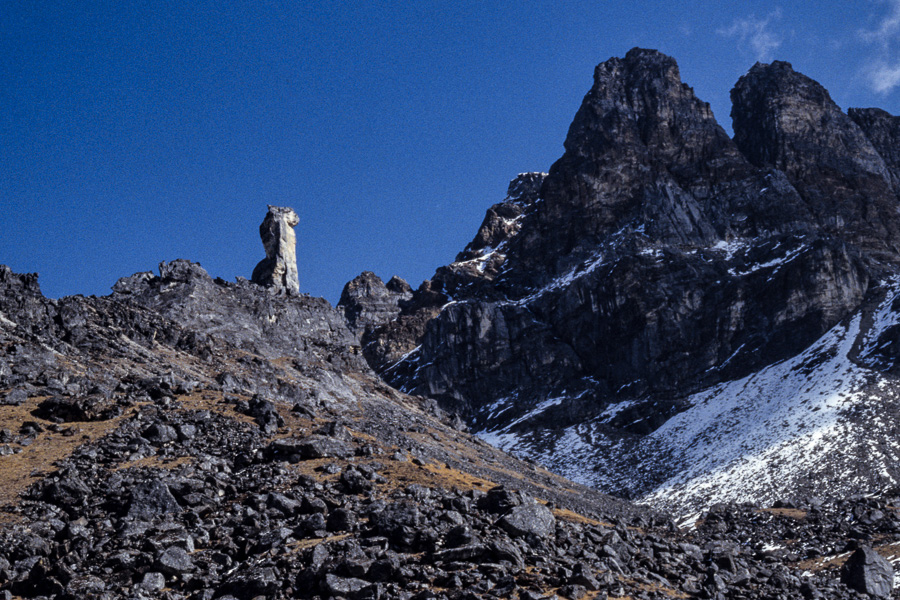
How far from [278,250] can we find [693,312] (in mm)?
79840

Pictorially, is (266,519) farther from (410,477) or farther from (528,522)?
(528,522)

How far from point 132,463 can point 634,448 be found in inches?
3477

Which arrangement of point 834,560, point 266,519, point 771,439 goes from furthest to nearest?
point 771,439
point 834,560
point 266,519

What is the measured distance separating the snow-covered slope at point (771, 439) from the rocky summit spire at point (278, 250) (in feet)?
154

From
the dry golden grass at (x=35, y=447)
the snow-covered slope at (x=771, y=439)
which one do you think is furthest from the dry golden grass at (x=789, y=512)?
the dry golden grass at (x=35, y=447)

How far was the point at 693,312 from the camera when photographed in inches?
5487

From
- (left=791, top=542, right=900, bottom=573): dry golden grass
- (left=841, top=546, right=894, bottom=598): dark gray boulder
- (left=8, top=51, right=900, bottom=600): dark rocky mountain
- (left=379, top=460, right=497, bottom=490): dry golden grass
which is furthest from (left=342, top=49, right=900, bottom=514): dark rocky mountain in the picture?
(left=379, top=460, right=497, bottom=490): dry golden grass

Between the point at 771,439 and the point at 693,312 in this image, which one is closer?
the point at 771,439

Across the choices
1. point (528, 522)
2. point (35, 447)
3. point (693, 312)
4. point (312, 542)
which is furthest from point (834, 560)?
point (693, 312)

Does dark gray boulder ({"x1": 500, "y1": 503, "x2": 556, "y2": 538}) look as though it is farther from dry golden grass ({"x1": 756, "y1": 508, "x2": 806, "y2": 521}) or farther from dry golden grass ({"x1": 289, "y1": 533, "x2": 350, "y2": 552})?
A: dry golden grass ({"x1": 756, "y1": 508, "x2": 806, "y2": 521})

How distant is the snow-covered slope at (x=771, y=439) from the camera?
71.8 meters

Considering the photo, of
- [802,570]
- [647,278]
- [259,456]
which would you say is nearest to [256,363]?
[259,456]

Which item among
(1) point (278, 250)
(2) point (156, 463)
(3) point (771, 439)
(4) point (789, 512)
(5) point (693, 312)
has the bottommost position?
(4) point (789, 512)

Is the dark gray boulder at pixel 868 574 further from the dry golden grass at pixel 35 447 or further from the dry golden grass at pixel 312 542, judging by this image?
the dry golden grass at pixel 35 447
